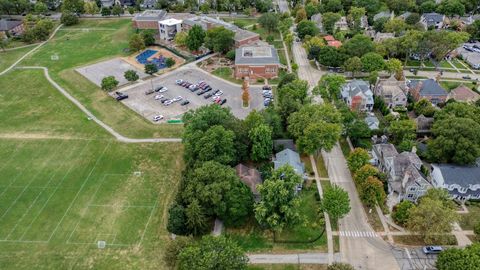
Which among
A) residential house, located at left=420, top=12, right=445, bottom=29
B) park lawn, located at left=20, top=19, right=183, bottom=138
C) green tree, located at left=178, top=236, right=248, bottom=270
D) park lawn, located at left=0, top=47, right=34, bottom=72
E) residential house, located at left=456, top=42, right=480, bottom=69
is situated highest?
residential house, located at left=420, top=12, right=445, bottom=29

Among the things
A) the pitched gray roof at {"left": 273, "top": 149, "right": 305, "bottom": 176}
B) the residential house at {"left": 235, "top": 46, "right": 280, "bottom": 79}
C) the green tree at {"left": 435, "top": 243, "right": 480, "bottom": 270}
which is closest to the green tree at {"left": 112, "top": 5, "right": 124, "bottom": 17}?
the residential house at {"left": 235, "top": 46, "right": 280, "bottom": 79}

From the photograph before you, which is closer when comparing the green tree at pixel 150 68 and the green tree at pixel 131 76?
the green tree at pixel 131 76

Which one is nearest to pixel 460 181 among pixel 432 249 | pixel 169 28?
pixel 432 249

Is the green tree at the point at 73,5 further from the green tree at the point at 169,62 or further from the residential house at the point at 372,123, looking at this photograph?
the residential house at the point at 372,123

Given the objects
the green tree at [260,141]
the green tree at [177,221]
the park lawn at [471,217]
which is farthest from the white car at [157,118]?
the park lawn at [471,217]

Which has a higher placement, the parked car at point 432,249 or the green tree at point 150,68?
the green tree at point 150,68

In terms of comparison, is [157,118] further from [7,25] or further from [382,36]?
[7,25]

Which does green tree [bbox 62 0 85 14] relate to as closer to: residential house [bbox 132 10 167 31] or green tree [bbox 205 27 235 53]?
residential house [bbox 132 10 167 31]
